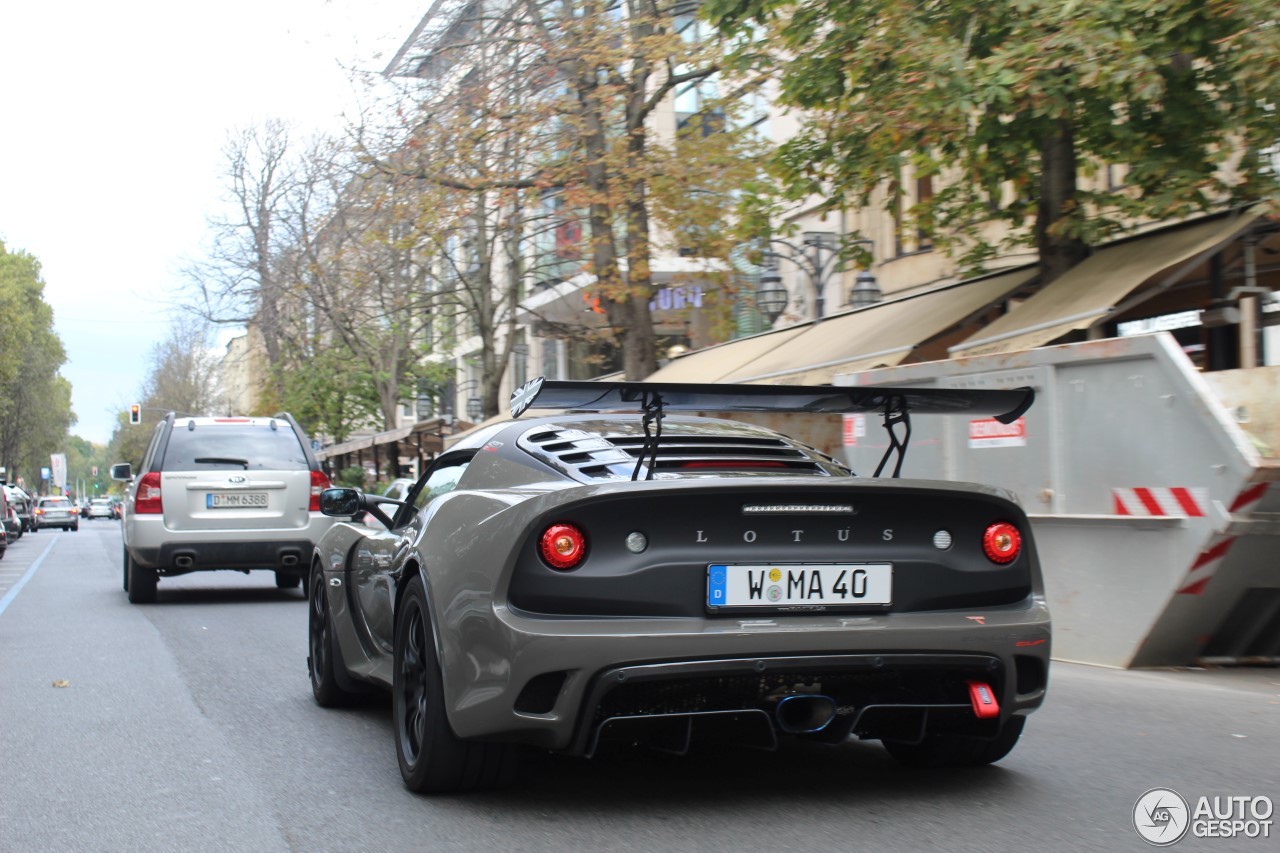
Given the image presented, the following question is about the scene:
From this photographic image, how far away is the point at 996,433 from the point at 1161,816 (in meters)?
5.44

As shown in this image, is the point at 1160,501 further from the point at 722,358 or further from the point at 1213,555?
the point at 722,358

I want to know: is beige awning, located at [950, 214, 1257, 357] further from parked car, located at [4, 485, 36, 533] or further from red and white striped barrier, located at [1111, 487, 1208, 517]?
parked car, located at [4, 485, 36, 533]

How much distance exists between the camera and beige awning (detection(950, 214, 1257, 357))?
479 inches

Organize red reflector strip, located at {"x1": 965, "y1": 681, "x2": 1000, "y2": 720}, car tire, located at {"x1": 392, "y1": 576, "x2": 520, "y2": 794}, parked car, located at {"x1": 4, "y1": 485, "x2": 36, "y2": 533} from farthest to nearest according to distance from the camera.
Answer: parked car, located at {"x1": 4, "y1": 485, "x2": 36, "y2": 533}, car tire, located at {"x1": 392, "y1": 576, "x2": 520, "y2": 794}, red reflector strip, located at {"x1": 965, "y1": 681, "x2": 1000, "y2": 720}

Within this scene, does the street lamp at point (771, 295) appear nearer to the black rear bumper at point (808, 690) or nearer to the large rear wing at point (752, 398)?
the large rear wing at point (752, 398)

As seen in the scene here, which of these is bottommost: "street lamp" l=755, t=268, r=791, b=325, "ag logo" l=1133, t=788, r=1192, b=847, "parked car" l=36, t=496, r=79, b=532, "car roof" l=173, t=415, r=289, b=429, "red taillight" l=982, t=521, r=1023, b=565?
"parked car" l=36, t=496, r=79, b=532

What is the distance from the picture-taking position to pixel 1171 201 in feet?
41.0

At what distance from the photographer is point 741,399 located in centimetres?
462

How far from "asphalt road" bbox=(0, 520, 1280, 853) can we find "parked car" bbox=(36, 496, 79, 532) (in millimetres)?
63806

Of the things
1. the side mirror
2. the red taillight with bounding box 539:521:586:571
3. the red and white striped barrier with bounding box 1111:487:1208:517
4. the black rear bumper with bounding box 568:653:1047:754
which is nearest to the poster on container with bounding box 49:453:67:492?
the red and white striped barrier with bounding box 1111:487:1208:517

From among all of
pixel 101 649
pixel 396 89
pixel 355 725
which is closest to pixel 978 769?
pixel 355 725

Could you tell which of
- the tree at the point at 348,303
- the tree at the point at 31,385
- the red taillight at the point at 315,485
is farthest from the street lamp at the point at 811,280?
the tree at the point at 31,385

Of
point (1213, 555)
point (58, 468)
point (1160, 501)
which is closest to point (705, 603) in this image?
point (1213, 555)

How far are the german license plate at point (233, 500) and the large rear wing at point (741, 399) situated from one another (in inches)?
386
